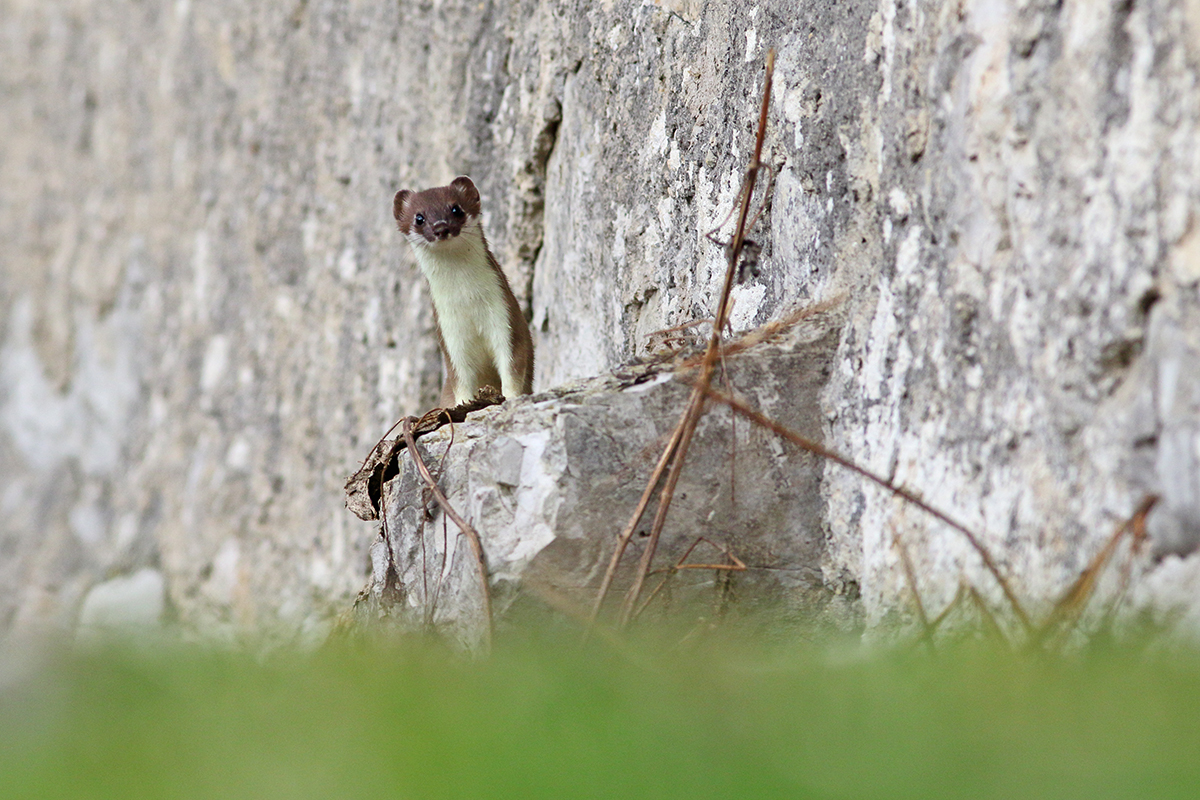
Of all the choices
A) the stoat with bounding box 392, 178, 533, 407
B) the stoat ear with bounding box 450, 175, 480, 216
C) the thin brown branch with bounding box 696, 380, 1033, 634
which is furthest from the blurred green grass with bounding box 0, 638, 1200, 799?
the stoat ear with bounding box 450, 175, 480, 216

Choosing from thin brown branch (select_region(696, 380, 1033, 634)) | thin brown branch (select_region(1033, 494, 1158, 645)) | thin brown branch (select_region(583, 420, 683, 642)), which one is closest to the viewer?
thin brown branch (select_region(1033, 494, 1158, 645))

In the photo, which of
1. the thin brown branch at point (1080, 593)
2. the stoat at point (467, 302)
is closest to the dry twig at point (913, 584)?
the thin brown branch at point (1080, 593)

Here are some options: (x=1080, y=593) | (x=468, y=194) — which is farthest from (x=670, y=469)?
(x=468, y=194)

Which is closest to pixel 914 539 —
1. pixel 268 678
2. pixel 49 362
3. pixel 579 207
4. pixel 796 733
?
pixel 796 733

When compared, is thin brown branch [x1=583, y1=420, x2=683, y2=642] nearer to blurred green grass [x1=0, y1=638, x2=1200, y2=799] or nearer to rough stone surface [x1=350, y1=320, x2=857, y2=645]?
rough stone surface [x1=350, y1=320, x2=857, y2=645]

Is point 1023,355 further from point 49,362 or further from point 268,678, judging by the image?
point 49,362

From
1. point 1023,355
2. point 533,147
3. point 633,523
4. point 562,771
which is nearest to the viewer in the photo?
point 562,771

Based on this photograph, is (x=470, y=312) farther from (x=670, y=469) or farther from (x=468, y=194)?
(x=670, y=469)
